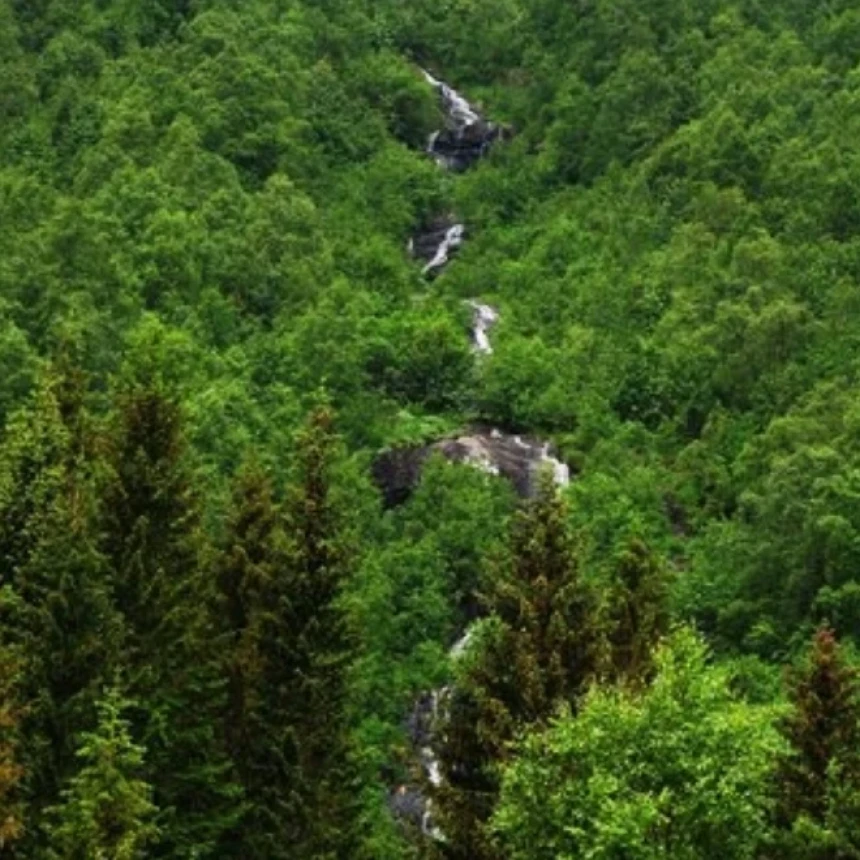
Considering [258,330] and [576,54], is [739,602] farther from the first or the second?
[576,54]

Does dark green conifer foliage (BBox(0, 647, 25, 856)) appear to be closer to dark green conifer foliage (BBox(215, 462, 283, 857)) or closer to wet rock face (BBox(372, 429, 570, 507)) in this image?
dark green conifer foliage (BBox(215, 462, 283, 857))

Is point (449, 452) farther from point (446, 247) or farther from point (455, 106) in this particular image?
point (455, 106)

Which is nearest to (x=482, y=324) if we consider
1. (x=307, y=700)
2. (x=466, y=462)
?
(x=466, y=462)

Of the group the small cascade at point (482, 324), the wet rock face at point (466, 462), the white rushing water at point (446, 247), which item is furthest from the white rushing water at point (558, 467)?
the white rushing water at point (446, 247)

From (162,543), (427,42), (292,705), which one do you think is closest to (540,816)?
(292,705)

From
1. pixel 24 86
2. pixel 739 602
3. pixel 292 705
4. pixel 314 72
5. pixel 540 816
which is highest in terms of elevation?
pixel 540 816
